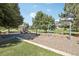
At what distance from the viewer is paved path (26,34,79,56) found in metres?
5.99

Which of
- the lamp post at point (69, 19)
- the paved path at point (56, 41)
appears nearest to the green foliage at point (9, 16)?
the paved path at point (56, 41)

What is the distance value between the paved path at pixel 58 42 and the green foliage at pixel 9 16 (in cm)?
73

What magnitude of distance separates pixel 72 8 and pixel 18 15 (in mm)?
1505

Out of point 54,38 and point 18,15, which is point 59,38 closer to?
point 54,38

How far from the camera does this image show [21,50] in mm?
5887

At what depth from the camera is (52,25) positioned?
244 inches

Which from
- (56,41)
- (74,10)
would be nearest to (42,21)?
(56,41)

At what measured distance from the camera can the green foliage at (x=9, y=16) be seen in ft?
20.8

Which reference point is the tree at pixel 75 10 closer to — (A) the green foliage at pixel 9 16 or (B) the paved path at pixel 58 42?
(B) the paved path at pixel 58 42

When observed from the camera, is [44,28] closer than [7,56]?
No

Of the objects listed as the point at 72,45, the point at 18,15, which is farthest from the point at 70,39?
the point at 18,15

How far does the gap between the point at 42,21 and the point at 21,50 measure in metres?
1.02

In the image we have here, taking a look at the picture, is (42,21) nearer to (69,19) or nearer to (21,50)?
(69,19)

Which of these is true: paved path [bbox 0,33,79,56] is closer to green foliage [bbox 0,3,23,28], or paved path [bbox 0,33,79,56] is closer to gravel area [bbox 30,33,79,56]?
gravel area [bbox 30,33,79,56]
